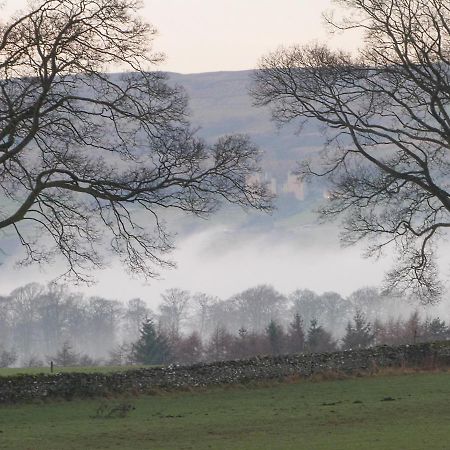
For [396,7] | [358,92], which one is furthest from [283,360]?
[396,7]

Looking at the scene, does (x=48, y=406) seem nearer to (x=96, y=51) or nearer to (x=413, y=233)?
(x=96, y=51)

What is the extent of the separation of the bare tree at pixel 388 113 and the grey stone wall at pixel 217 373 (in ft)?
7.93

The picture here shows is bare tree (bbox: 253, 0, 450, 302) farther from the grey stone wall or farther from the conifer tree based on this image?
the conifer tree

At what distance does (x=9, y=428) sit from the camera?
84.1ft

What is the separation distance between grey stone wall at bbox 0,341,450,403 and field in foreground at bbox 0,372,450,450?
724mm

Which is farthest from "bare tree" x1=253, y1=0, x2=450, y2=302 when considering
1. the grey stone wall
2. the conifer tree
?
the conifer tree

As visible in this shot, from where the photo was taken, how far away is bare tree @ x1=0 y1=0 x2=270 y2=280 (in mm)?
27531

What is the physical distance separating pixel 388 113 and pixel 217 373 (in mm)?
11869

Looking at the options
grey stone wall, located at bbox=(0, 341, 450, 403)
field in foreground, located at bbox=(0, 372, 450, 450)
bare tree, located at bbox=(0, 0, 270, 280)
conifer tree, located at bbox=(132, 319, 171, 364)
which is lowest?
field in foreground, located at bbox=(0, 372, 450, 450)

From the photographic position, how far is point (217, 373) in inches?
1439

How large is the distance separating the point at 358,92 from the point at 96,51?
42.4 feet

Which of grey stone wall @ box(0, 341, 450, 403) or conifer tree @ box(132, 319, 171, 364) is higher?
conifer tree @ box(132, 319, 171, 364)

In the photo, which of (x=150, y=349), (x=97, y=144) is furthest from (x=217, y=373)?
(x=150, y=349)

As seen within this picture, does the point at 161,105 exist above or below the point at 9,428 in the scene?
above
